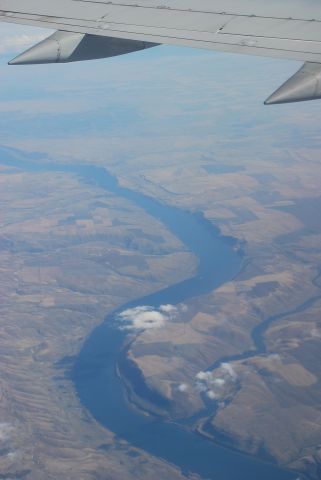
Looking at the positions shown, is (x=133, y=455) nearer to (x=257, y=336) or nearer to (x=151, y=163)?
(x=257, y=336)

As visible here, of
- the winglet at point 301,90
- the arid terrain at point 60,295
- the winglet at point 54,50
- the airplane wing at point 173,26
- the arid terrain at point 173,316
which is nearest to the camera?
the winglet at point 301,90

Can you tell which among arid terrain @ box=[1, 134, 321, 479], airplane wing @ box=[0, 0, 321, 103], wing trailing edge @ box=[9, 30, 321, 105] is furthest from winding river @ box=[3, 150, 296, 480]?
wing trailing edge @ box=[9, 30, 321, 105]

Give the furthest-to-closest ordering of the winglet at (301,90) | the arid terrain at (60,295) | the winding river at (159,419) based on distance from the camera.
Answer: the arid terrain at (60,295), the winding river at (159,419), the winglet at (301,90)

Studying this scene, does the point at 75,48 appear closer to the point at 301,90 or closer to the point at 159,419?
the point at 301,90

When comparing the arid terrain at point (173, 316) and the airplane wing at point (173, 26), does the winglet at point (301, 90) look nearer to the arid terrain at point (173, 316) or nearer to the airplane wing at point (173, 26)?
the airplane wing at point (173, 26)

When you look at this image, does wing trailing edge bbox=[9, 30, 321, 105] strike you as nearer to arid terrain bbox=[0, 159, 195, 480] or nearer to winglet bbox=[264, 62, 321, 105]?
winglet bbox=[264, 62, 321, 105]

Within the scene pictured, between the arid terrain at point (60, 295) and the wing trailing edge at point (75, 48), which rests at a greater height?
the wing trailing edge at point (75, 48)

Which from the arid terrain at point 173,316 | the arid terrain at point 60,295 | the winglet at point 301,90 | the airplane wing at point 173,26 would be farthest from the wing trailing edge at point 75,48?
the arid terrain at point 60,295

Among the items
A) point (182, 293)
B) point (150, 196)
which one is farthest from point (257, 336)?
point (150, 196)
